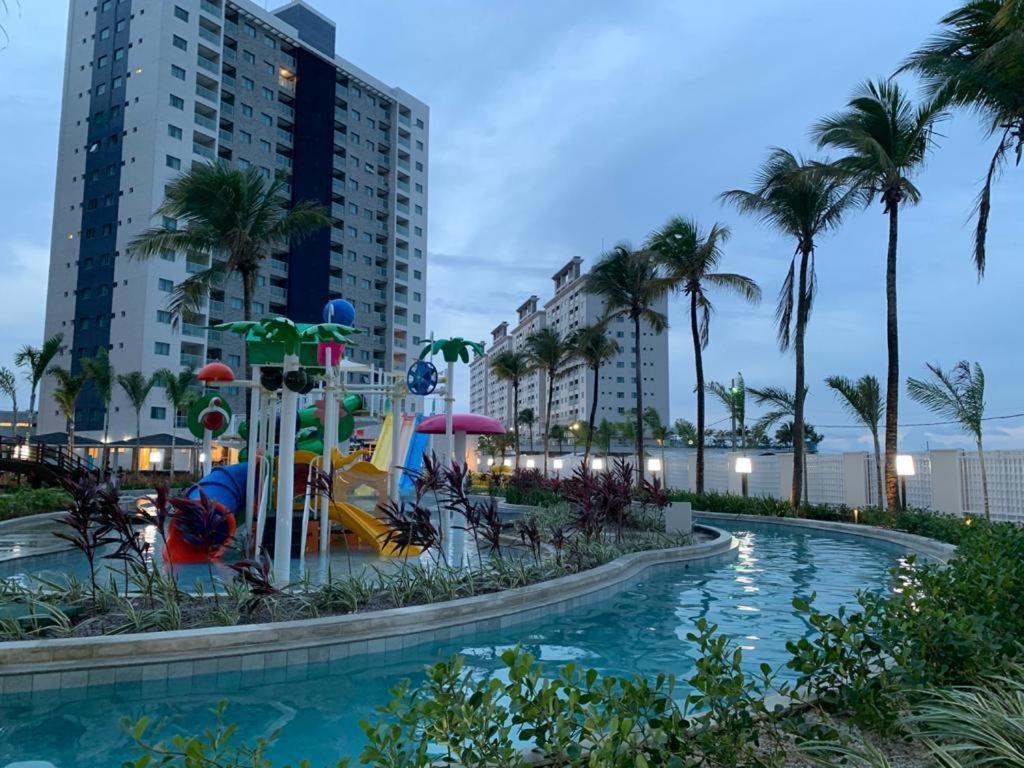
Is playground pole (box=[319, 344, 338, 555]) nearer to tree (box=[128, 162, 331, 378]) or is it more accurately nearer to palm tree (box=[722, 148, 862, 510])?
tree (box=[128, 162, 331, 378])

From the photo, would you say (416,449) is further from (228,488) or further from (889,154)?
(889,154)

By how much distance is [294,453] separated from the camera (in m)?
9.93

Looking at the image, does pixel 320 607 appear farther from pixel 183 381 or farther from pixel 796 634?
pixel 183 381

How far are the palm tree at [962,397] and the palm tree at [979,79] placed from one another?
13.8 ft

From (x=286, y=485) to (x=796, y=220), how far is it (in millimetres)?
16200

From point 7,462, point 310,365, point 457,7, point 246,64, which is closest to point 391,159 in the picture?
point 246,64

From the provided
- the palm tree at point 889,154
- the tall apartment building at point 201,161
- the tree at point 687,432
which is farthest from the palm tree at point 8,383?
the tree at point 687,432

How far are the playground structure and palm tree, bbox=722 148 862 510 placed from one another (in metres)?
11.3

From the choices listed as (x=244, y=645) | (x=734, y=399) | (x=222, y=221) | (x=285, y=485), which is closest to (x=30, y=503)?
(x=222, y=221)

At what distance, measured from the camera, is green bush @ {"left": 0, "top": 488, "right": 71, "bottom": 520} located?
16.3 m

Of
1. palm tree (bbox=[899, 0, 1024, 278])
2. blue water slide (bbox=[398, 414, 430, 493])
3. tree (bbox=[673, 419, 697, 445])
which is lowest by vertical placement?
blue water slide (bbox=[398, 414, 430, 493])

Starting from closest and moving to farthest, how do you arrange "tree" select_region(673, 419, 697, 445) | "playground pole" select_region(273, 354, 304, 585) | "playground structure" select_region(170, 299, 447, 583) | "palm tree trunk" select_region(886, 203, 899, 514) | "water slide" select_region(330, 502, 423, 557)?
Answer: "playground pole" select_region(273, 354, 304, 585) < "playground structure" select_region(170, 299, 447, 583) < "water slide" select_region(330, 502, 423, 557) < "palm tree trunk" select_region(886, 203, 899, 514) < "tree" select_region(673, 419, 697, 445)

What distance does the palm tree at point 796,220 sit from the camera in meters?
18.3

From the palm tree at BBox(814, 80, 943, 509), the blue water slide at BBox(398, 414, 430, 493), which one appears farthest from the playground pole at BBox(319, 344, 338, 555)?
the palm tree at BBox(814, 80, 943, 509)
